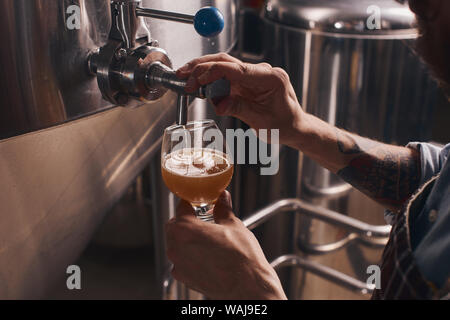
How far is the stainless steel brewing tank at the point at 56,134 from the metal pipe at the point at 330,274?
1.93 feet

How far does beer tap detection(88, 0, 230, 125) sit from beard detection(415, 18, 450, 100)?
33 cm

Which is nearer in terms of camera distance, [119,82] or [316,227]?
[119,82]

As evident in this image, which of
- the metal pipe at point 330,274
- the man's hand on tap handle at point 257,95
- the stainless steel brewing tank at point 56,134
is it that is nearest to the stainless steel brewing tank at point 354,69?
the metal pipe at point 330,274

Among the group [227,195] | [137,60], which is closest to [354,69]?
[227,195]

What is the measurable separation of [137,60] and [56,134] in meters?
0.13

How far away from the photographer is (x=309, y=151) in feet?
2.91

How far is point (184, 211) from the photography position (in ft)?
2.13

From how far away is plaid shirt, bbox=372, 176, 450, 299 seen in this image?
61cm

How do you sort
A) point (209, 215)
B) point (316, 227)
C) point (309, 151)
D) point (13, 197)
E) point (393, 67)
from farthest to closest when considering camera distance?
point (316, 227) < point (393, 67) < point (309, 151) < point (209, 215) < point (13, 197)

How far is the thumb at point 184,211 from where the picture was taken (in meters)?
0.64
